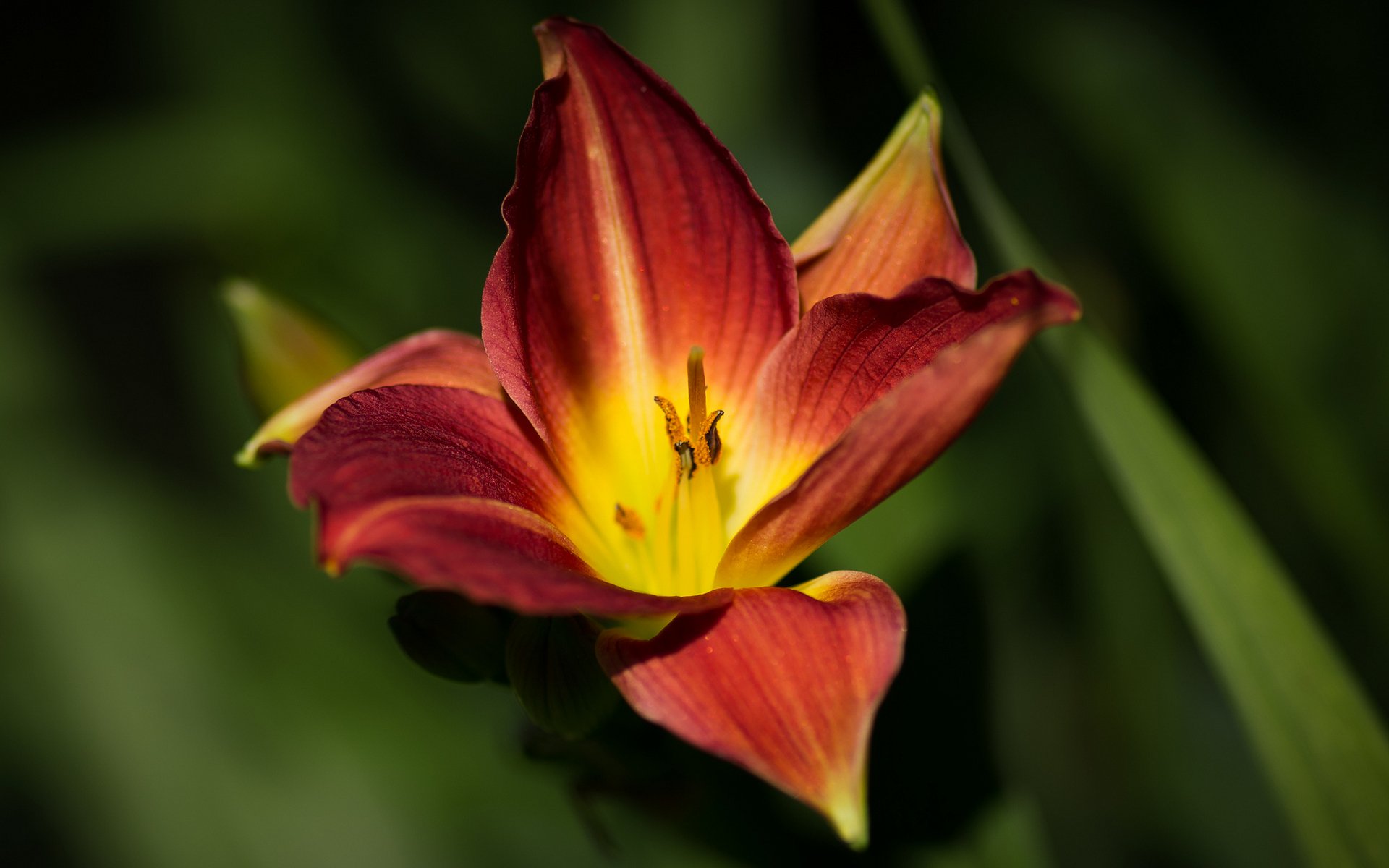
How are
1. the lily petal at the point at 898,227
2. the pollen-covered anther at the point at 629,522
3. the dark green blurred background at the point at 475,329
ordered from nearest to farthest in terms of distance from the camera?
the lily petal at the point at 898,227
the pollen-covered anther at the point at 629,522
the dark green blurred background at the point at 475,329

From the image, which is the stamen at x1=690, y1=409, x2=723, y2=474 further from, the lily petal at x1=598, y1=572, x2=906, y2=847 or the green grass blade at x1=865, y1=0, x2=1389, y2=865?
the green grass blade at x1=865, y1=0, x2=1389, y2=865

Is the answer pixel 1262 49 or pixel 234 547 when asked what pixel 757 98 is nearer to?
pixel 1262 49

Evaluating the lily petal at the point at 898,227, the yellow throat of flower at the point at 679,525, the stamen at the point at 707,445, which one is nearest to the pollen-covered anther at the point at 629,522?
the yellow throat of flower at the point at 679,525

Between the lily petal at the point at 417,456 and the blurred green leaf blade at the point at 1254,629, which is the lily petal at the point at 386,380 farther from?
the blurred green leaf blade at the point at 1254,629

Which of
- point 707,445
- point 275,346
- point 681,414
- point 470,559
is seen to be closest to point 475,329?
point 275,346

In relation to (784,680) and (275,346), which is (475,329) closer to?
(275,346)

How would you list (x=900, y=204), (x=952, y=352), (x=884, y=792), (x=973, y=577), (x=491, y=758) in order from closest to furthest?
(x=952, y=352) < (x=900, y=204) < (x=884, y=792) < (x=973, y=577) < (x=491, y=758)

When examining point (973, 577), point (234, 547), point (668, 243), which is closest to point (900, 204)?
point (668, 243)
